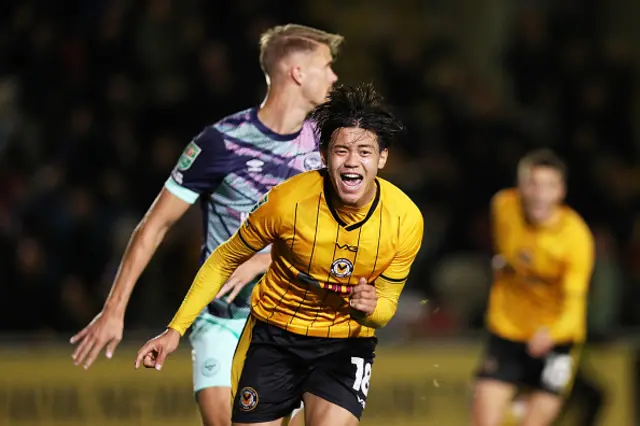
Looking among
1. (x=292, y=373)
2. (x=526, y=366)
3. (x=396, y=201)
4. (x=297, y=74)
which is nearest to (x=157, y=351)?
(x=292, y=373)

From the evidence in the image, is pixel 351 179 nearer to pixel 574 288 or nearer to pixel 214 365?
pixel 214 365

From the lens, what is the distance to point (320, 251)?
14.0 ft

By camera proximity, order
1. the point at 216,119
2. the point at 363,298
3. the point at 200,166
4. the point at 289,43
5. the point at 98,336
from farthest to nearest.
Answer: the point at 216,119 < the point at 289,43 < the point at 200,166 < the point at 98,336 < the point at 363,298

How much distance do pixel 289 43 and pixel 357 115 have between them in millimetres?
1050

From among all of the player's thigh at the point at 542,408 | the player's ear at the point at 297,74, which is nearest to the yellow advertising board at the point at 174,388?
the player's thigh at the point at 542,408

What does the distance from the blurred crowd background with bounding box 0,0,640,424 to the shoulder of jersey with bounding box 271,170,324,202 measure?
4573mm

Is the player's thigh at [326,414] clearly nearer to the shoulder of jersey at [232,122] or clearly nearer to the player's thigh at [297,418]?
the player's thigh at [297,418]

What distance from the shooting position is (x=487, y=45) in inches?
474

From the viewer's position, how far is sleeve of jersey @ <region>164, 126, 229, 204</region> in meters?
4.94

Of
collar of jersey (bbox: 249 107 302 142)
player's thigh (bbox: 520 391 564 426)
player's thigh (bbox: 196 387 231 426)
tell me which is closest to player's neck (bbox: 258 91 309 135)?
collar of jersey (bbox: 249 107 302 142)

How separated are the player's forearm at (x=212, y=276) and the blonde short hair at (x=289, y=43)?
1.18 metres

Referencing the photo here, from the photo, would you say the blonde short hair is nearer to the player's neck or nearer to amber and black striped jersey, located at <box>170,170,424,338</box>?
the player's neck

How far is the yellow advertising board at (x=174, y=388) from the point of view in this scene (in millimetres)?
8273

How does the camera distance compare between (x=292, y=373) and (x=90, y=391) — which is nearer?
(x=292, y=373)
